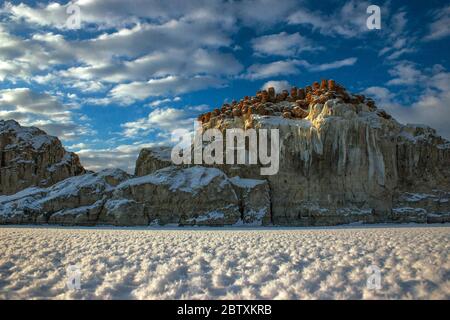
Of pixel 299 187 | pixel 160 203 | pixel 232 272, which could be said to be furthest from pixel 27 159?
pixel 232 272

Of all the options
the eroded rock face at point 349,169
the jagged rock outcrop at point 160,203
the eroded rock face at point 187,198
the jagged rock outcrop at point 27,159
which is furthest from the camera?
the jagged rock outcrop at point 27,159

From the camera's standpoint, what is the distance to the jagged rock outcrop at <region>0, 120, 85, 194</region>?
179ft

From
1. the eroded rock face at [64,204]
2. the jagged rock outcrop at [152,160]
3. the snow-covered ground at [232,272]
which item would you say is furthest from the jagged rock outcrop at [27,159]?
the snow-covered ground at [232,272]

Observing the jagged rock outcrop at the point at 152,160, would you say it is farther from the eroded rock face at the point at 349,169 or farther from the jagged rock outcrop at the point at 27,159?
the jagged rock outcrop at the point at 27,159

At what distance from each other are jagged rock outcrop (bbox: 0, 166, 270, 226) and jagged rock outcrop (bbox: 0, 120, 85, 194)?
19.2m

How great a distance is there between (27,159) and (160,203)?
35899mm

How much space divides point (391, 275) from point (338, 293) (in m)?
1.77

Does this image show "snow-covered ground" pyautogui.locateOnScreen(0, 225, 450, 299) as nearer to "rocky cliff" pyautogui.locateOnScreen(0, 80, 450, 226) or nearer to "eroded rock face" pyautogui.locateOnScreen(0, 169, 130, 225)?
"rocky cliff" pyautogui.locateOnScreen(0, 80, 450, 226)

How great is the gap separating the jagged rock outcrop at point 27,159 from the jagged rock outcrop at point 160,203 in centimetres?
1919

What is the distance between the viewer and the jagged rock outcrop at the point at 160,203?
108ft

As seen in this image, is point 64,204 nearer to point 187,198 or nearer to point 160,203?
point 160,203

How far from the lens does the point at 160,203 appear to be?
33688mm

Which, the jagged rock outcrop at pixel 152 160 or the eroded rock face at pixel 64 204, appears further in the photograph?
the jagged rock outcrop at pixel 152 160
